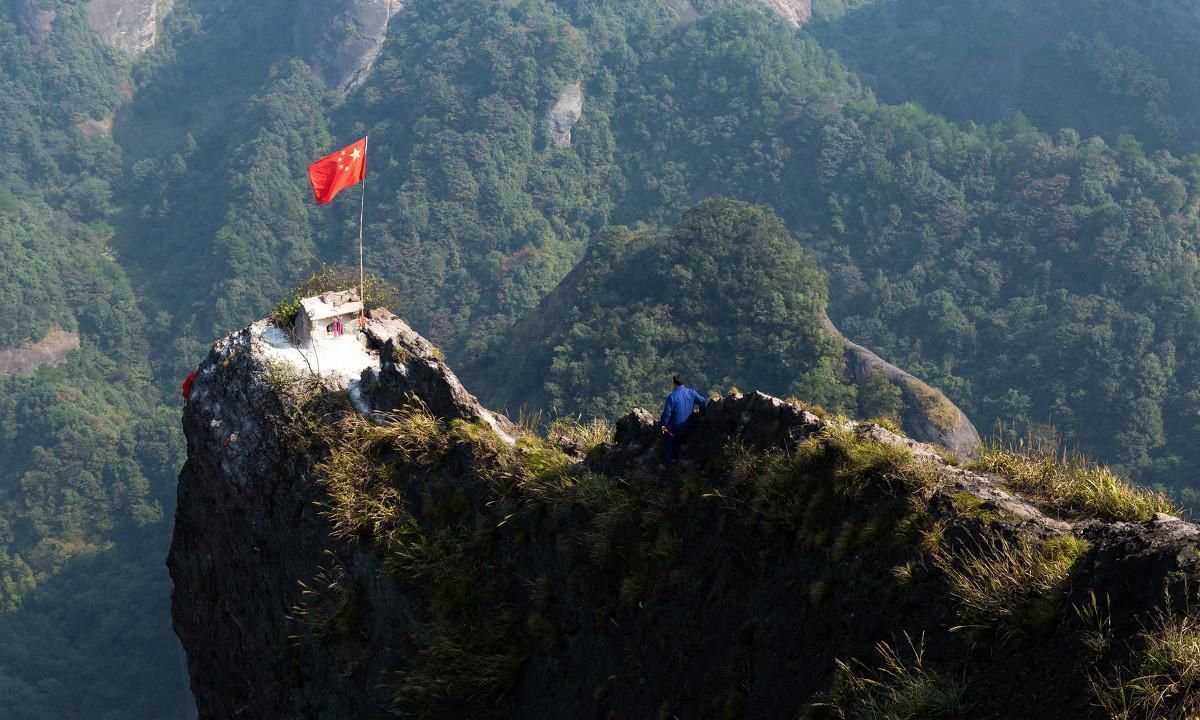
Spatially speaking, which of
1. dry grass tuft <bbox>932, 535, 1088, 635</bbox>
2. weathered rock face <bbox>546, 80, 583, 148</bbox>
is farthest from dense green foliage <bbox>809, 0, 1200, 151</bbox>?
dry grass tuft <bbox>932, 535, 1088, 635</bbox>

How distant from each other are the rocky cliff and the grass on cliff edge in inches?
0.9

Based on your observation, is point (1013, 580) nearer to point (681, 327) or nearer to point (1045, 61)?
point (681, 327)

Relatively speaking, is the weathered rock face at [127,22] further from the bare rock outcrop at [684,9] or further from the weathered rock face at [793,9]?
the weathered rock face at [793,9]

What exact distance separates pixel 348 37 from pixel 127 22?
137 ft

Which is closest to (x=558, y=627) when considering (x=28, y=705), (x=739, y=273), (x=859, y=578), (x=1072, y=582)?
(x=859, y=578)

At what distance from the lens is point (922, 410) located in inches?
2288

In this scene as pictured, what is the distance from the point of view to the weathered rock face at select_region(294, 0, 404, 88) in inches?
5748

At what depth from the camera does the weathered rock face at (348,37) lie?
146 m

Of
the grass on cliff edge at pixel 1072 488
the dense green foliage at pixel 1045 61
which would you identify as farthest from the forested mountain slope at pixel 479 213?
the grass on cliff edge at pixel 1072 488

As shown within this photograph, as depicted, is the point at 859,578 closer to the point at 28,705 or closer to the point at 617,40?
the point at 28,705

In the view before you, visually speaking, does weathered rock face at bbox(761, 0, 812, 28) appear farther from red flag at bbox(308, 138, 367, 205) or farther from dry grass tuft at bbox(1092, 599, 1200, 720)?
dry grass tuft at bbox(1092, 599, 1200, 720)

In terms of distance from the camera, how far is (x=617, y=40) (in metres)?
139

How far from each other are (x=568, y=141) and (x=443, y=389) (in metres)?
120

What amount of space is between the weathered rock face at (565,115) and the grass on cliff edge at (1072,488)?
402 feet
